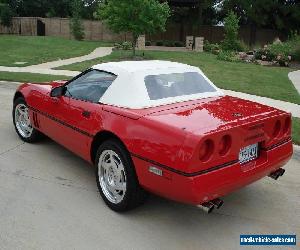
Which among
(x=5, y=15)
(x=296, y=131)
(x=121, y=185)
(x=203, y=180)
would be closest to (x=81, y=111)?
(x=121, y=185)

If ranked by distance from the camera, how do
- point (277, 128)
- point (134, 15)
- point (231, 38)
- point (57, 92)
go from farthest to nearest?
1. point (231, 38)
2. point (134, 15)
3. point (57, 92)
4. point (277, 128)

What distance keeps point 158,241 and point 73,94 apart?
84.9 inches

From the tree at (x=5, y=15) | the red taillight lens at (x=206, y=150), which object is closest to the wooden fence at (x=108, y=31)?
the tree at (x=5, y=15)

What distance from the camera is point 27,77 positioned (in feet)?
40.2

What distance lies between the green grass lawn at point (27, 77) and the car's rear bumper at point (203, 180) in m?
8.89

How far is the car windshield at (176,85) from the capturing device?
436 cm

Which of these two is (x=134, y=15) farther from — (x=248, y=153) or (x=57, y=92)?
(x=248, y=153)

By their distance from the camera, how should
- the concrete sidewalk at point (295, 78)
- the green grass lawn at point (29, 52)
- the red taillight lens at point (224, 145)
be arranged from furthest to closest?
the green grass lawn at point (29, 52) < the concrete sidewalk at point (295, 78) < the red taillight lens at point (224, 145)

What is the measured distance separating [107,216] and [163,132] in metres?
1.14

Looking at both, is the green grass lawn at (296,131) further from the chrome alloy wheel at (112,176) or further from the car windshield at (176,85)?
the chrome alloy wheel at (112,176)

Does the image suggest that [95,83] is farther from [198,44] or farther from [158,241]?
[198,44]

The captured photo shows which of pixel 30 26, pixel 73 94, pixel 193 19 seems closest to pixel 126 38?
pixel 193 19

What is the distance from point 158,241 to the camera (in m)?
3.63

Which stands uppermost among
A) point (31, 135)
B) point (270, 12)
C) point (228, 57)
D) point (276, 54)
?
point (270, 12)
